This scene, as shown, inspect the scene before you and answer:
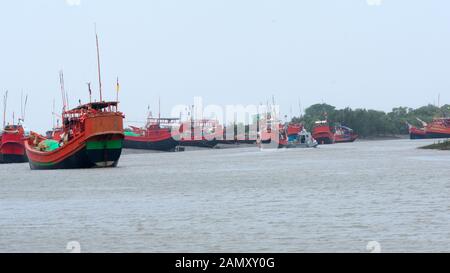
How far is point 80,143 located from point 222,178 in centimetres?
2002

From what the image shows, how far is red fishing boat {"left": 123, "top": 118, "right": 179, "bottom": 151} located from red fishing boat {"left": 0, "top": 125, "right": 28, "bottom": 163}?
43.7 metres

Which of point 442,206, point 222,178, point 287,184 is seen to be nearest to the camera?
point 442,206

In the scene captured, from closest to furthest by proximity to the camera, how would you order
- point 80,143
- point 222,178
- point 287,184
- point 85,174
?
point 287,184
point 222,178
point 85,174
point 80,143

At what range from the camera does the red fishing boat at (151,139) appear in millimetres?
178625

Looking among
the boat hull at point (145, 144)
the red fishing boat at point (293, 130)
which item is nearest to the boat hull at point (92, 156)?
the boat hull at point (145, 144)

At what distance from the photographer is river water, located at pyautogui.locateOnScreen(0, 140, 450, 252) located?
3138 centimetres

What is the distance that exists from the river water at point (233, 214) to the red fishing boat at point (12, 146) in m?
67.2

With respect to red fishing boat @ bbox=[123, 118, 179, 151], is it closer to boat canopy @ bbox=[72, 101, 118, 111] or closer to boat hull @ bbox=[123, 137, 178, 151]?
boat hull @ bbox=[123, 137, 178, 151]

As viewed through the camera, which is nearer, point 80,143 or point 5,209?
point 5,209

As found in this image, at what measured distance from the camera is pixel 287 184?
58.5m

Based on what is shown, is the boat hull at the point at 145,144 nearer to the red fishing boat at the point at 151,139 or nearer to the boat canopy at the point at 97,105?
the red fishing boat at the point at 151,139

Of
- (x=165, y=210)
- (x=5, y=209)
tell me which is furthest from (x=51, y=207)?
(x=165, y=210)

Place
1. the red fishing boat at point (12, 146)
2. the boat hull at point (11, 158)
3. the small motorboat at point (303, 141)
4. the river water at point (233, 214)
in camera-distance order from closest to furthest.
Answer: the river water at point (233, 214), the red fishing boat at point (12, 146), the boat hull at point (11, 158), the small motorboat at point (303, 141)
